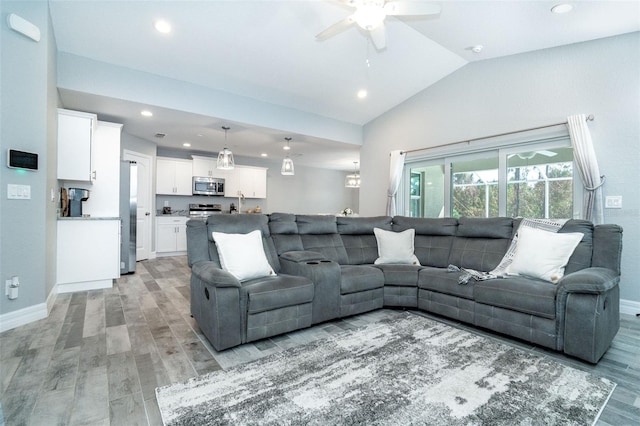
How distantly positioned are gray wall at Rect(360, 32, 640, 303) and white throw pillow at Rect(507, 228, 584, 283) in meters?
1.13

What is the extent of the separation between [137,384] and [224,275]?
2.68 feet

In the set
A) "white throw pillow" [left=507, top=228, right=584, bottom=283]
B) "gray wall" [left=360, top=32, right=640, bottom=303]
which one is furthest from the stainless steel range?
"white throw pillow" [left=507, top=228, right=584, bottom=283]

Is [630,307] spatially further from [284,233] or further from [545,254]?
[284,233]

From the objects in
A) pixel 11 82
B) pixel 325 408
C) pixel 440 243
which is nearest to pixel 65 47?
pixel 11 82

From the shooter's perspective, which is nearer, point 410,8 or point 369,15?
point 369,15

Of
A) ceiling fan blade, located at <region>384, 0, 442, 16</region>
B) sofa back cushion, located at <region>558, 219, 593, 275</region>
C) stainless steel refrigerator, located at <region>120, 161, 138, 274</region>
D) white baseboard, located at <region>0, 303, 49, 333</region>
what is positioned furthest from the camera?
stainless steel refrigerator, located at <region>120, 161, 138, 274</region>

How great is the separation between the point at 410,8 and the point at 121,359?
3.41 meters

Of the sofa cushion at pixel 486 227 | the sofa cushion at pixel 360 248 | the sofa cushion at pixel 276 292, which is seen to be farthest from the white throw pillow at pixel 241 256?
the sofa cushion at pixel 486 227

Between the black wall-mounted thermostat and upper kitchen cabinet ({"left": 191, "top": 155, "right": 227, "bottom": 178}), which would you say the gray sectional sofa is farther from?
upper kitchen cabinet ({"left": 191, "top": 155, "right": 227, "bottom": 178})

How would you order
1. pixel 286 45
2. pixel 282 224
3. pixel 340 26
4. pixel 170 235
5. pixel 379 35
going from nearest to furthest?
1. pixel 340 26
2. pixel 379 35
3. pixel 282 224
4. pixel 286 45
5. pixel 170 235

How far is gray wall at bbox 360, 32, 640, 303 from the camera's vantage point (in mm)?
3170

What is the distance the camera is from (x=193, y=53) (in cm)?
363

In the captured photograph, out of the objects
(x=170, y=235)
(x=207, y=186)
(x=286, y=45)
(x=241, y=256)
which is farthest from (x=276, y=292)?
(x=207, y=186)

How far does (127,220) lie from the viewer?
16.1ft
